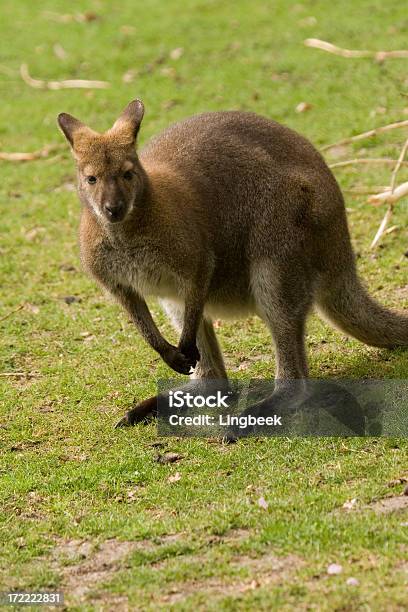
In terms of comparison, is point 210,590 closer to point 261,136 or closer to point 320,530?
point 320,530

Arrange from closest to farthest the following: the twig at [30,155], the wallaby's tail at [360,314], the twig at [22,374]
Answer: the wallaby's tail at [360,314] < the twig at [22,374] < the twig at [30,155]

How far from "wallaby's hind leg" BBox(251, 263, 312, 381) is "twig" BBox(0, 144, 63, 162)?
495 centimetres

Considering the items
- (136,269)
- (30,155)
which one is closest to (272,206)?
(136,269)

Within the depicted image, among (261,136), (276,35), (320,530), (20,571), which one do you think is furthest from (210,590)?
(276,35)

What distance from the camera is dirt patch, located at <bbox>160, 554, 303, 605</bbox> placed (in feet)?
12.8

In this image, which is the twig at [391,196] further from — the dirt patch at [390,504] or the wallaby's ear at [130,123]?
the dirt patch at [390,504]

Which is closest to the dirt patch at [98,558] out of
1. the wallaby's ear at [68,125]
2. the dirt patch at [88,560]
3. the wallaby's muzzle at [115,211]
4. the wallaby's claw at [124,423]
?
the dirt patch at [88,560]

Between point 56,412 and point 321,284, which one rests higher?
point 321,284

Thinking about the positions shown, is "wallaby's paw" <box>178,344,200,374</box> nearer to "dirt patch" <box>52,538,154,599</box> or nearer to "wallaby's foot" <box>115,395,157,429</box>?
"wallaby's foot" <box>115,395,157,429</box>

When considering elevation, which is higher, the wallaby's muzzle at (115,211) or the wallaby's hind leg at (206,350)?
the wallaby's muzzle at (115,211)

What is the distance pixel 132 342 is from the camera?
6.89 meters

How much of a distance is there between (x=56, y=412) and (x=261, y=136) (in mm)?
1838

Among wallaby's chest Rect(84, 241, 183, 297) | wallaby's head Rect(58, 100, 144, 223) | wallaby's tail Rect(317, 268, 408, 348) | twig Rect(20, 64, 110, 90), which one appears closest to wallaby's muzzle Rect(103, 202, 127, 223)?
wallaby's head Rect(58, 100, 144, 223)

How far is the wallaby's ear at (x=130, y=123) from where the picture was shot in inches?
211
